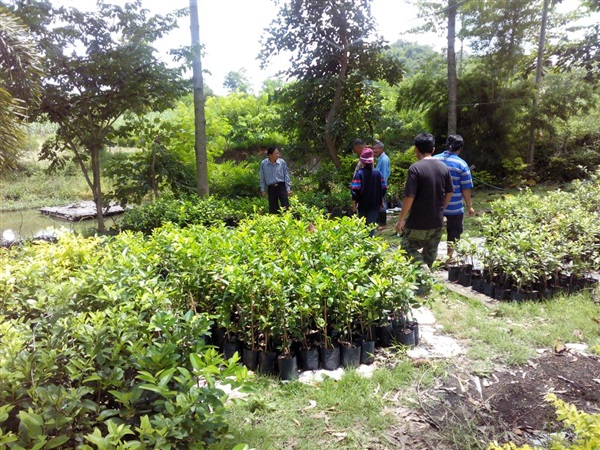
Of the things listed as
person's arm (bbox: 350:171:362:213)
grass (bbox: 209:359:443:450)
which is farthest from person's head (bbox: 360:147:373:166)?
grass (bbox: 209:359:443:450)

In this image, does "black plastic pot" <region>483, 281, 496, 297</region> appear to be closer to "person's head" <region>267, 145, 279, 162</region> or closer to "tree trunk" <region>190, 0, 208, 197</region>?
"person's head" <region>267, 145, 279, 162</region>

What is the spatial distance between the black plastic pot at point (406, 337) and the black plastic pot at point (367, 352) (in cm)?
27

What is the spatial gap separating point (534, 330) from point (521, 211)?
8.04ft

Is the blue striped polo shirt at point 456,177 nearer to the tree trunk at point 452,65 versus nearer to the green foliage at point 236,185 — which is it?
the tree trunk at point 452,65

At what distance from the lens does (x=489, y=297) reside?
4539mm

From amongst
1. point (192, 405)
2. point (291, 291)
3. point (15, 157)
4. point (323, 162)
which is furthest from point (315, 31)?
point (192, 405)

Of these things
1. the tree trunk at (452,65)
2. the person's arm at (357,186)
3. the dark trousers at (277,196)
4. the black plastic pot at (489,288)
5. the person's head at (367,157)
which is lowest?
the black plastic pot at (489,288)

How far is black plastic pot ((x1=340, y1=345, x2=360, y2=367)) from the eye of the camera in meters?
3.14

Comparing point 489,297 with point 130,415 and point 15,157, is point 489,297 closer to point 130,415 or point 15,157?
point 130,415

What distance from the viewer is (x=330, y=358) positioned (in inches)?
122

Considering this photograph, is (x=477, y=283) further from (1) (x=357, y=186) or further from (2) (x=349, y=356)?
(2) (x=349, y=356)

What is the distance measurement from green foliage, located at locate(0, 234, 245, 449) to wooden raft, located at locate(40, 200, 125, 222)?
43.1 ft

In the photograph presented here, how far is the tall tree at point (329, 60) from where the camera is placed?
9.67m

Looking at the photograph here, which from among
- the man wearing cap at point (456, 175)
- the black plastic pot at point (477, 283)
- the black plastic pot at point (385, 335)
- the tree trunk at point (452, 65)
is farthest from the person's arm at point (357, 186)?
the tree trunk at point (452, 65)
